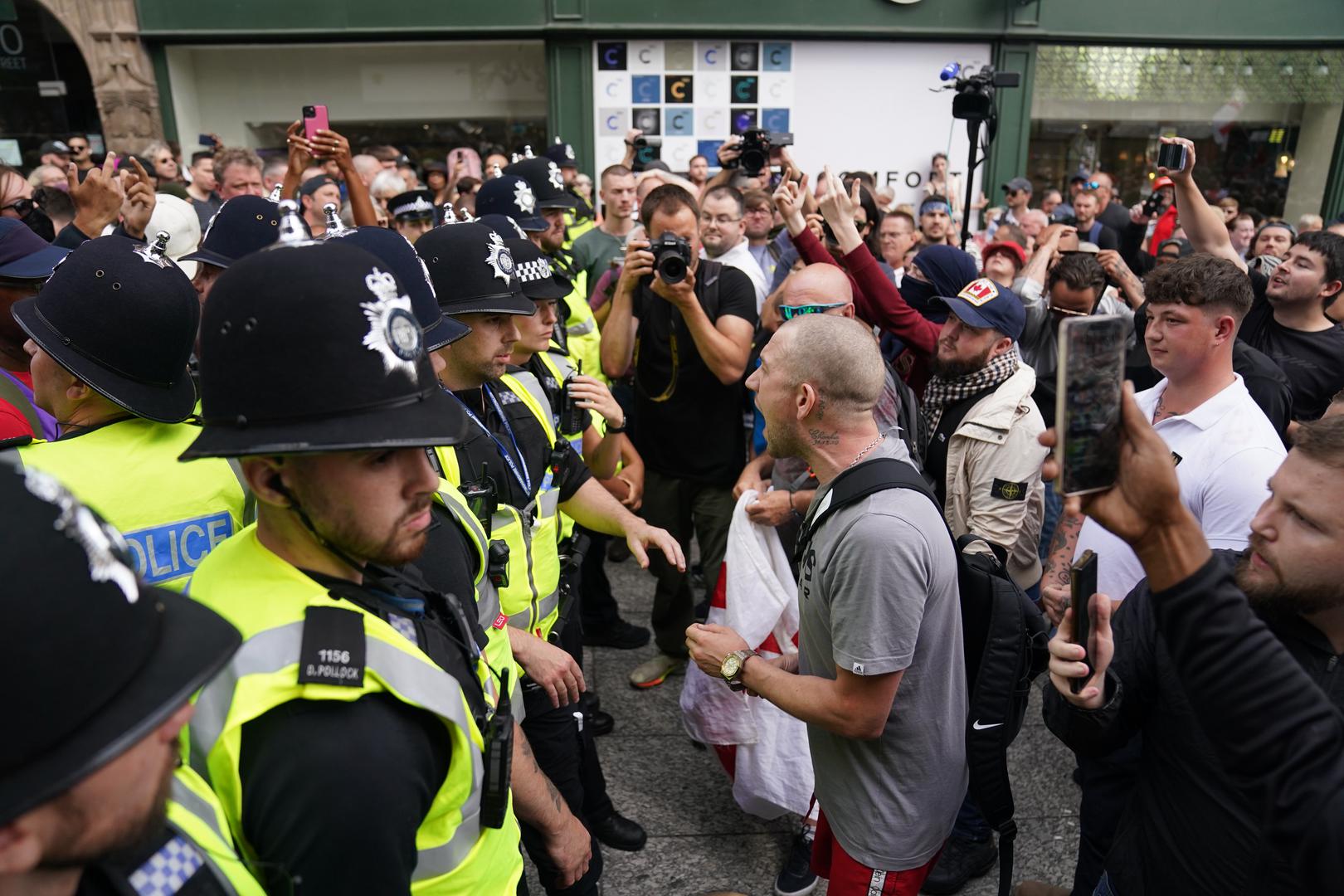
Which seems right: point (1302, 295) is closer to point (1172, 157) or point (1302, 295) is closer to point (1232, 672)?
point (1172, 157)

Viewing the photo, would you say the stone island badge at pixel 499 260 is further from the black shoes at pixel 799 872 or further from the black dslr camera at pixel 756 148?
the black dslr camera at pixel 756 148

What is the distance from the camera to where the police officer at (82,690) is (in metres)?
0.81

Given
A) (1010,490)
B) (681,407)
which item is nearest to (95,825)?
(1010,490)

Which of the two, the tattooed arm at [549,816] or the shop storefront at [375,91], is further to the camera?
the shop storefront at [375,91]

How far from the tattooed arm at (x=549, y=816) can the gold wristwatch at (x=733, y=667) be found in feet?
1.79

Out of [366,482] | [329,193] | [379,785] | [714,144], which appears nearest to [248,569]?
[366,482]

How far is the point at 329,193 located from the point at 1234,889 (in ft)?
21.3

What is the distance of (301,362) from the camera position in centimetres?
127

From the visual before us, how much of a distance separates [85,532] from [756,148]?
5.48 metres

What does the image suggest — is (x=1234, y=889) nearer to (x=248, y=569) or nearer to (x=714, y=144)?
(x=248, y=569)

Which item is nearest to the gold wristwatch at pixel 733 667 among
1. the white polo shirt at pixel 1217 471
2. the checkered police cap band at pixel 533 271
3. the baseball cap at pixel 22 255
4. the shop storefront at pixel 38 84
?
the white polo shirt at pixel 1217 471

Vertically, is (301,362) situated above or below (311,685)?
above

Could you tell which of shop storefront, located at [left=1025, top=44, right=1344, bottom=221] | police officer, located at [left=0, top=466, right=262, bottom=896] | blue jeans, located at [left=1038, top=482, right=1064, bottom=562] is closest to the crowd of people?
police officer, located at [left=0, top=466, right=262, bottom=896]

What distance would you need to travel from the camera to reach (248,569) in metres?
1.34
